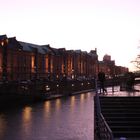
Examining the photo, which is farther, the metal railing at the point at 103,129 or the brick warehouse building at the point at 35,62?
the brick warehouse building at the point at 35,62

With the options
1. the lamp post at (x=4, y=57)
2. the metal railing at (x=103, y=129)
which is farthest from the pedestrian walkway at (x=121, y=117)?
the lamp post at (x=4, y=57)

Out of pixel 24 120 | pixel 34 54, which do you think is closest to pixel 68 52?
pixel 34 54

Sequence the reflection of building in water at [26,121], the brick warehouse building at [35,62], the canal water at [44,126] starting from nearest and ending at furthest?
1. the canal water at [44,126]
2. the reflection of building in water at [26,121]
3. the brick warehouse building at [35,62]

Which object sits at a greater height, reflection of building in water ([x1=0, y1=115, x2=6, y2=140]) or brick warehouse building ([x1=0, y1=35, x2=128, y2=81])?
brick warehouse building ([x1=0, y1=35, x2=128, y2=81])

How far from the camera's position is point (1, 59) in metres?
90.9

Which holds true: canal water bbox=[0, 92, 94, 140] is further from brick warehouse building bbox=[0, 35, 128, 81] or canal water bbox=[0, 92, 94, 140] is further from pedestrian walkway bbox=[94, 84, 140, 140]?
brick warehouse building bbox=[0, 35, 128, 81]

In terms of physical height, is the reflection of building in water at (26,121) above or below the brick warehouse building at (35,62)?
below

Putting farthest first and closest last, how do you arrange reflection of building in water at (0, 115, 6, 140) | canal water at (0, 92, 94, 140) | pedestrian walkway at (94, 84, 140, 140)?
reflection of building in water at (0, 115, 6, 140)
canal water at (0, 92, 94, 140)
pedestrian walkway at (94, 84, 140, 140)

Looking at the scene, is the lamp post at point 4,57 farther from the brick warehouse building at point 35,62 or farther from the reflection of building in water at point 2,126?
the reflection of building in water at point 2,126

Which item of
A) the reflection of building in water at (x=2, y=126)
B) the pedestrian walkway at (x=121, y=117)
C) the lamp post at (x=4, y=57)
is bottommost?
the reflection of building in water at (x=2, y=126)

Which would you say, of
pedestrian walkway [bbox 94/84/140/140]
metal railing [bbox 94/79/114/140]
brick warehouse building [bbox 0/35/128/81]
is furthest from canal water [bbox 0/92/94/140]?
brick warehouse building [bbox 0/35/128/81]

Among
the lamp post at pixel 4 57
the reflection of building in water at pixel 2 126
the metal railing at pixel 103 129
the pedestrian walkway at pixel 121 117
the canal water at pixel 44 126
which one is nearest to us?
the metal railing at pixel 103 129

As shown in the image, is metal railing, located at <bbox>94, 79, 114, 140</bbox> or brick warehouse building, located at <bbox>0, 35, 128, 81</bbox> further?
brick warehouse building, located at <bbox>0, 35, 128, 81</bbox>

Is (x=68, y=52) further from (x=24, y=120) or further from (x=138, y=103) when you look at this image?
(x=138, y=103)
